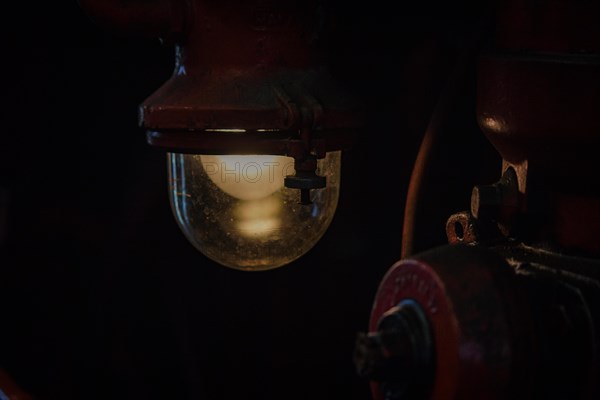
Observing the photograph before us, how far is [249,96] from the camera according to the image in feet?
3.50

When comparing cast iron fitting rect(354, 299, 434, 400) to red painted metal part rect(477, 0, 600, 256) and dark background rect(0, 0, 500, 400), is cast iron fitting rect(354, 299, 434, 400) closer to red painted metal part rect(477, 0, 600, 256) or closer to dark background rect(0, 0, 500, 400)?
red painted metal part rect(477, 0, 600, 256)

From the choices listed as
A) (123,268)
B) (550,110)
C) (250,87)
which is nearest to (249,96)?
(250,87)

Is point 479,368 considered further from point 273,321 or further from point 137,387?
point 137,387

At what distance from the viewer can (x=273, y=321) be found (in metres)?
2.05

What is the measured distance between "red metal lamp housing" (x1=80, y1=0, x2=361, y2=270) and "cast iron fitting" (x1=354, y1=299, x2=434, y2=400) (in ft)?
1.08

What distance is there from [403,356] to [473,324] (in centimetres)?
8

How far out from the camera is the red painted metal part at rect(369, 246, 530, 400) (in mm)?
711

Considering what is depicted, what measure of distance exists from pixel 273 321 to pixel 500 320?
1372 mm

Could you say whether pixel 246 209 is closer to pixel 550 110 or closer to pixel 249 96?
pixel 249 96

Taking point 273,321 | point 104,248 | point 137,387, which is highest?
point 104,248

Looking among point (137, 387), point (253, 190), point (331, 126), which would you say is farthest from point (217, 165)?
point (137, 387)

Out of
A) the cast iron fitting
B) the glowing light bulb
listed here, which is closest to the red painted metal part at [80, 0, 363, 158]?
the glowing light bulb

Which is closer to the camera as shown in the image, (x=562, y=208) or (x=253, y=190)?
(x=562, y=208)

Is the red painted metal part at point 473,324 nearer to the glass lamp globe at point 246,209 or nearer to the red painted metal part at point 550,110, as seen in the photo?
the red painted metal part at point 550,110
